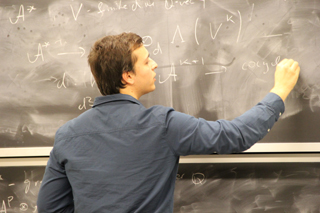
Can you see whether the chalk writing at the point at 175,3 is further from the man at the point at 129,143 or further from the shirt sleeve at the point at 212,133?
the shirt sleeve at the point at 212,133

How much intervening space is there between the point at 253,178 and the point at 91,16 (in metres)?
1.29

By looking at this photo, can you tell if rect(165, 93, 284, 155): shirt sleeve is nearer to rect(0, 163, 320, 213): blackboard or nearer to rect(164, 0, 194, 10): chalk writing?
rect(0, 163, 320, 213): blackboard

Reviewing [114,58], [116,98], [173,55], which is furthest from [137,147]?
[173,55]

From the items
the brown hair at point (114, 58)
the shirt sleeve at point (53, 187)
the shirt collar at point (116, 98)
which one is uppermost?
the brown hair at point (114, 58)

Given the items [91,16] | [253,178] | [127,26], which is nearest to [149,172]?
[253,178]

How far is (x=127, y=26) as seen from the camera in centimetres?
155

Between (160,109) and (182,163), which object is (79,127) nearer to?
(160,109)

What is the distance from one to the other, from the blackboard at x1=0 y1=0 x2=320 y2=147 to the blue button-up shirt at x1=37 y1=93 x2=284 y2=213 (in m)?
0.59

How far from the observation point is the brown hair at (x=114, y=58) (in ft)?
3.06

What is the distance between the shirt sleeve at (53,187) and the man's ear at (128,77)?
36cm

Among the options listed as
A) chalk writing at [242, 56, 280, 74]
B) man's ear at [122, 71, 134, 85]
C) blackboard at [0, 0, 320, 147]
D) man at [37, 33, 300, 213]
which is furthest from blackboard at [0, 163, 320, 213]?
man's ear at [122, 71, 134, 85]

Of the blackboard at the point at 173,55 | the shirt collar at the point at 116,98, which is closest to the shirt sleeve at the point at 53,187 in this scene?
the shirt collar at the point at 116,98

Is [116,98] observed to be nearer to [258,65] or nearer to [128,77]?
[128,77]

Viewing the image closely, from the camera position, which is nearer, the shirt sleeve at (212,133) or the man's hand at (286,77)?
the shirt sleeve at (212,133)
